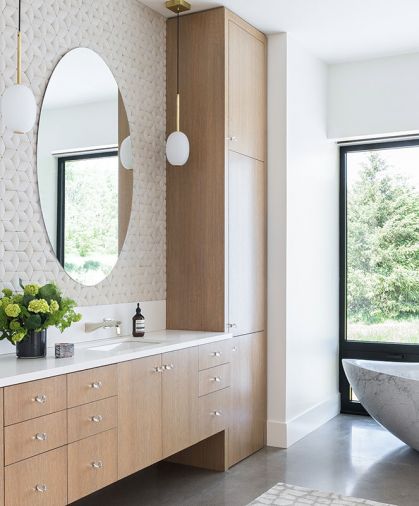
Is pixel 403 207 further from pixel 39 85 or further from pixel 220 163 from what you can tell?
pixel 39 85

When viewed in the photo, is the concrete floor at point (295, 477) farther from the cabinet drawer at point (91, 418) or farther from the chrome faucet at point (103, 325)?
the chrome faucet at point (103, 325)

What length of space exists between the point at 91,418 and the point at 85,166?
1.39 m

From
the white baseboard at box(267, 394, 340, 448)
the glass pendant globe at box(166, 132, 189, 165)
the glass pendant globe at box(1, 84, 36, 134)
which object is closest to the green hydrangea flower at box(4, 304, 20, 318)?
the glass pendant globe at box(1, 84, 36, 134)

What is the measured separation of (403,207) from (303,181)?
1067 mm

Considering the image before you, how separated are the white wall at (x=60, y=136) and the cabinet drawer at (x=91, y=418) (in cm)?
87

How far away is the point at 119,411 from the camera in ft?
9.86

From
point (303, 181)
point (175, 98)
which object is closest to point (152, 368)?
point (175, 98)

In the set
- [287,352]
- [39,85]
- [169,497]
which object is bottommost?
[169,497]

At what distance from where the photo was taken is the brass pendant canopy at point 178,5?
3967 millimetres

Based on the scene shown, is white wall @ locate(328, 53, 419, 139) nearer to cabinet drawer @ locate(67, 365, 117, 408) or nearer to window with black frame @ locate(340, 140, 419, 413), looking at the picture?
window with black frame @ locate(340, 140, 419, 413)

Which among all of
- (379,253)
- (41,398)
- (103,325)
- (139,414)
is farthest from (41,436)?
(379,253)

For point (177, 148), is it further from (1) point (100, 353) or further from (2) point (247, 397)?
(2) point (247, 397)

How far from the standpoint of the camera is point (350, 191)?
5.62 m

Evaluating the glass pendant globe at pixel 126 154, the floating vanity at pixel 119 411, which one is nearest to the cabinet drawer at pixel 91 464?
the floating vanity at pixel 119 411
